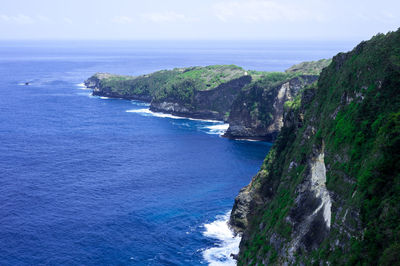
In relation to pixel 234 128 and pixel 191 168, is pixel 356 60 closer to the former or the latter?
pixel 191 168

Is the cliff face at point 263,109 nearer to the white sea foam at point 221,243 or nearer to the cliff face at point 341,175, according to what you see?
the white sea foam at point 221,243

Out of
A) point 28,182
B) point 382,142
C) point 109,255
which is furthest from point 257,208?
point 28,182

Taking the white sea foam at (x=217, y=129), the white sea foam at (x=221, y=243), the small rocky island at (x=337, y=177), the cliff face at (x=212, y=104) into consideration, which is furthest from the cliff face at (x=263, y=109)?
the small rocky island at (x=337, y=177)

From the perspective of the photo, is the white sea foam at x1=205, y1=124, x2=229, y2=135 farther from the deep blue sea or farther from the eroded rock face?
the eroded rock face

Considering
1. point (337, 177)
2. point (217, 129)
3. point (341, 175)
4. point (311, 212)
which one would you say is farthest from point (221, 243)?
point (217, 129)

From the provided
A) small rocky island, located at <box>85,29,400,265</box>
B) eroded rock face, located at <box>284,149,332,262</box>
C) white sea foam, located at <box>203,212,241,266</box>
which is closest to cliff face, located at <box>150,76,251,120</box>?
white sea foam, located at <box>203,212,241,266</box>

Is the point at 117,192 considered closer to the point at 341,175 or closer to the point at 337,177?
the point at 337,177
